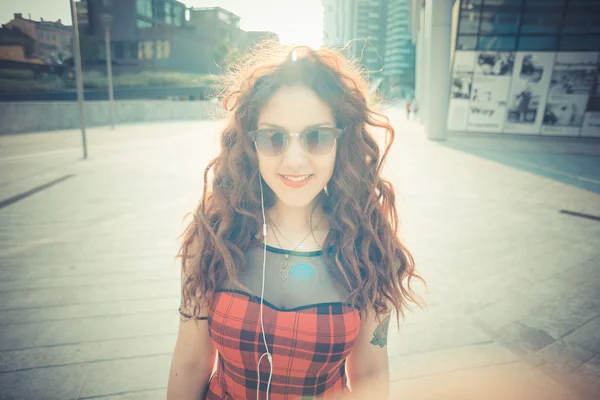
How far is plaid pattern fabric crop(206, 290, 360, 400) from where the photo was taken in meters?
1.34

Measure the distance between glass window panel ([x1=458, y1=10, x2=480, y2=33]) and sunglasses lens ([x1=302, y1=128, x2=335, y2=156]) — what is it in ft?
53.5

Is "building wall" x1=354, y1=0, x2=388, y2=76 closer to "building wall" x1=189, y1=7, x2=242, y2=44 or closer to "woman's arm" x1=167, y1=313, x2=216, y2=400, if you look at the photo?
"building wall" x1=189, y1=7, x2=242, y2=44

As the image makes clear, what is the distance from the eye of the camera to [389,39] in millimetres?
94000

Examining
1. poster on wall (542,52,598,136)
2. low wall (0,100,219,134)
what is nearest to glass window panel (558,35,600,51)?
poster on wall (542,52,598,136)

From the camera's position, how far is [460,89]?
15195mm

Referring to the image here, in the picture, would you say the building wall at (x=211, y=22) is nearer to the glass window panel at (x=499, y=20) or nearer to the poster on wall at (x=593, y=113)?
the glass window panel at (x=499, y=20)

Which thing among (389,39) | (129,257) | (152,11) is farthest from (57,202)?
(389,39)

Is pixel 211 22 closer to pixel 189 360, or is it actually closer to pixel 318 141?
pixel 318 141

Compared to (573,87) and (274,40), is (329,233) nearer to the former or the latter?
(274,40)

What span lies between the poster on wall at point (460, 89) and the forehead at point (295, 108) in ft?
52.1

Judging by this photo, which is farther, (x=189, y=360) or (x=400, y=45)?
(x=400, y=45)

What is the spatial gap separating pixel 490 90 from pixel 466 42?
7.38 ft

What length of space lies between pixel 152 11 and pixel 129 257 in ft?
158

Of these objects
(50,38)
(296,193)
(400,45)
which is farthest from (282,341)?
(400,45)
